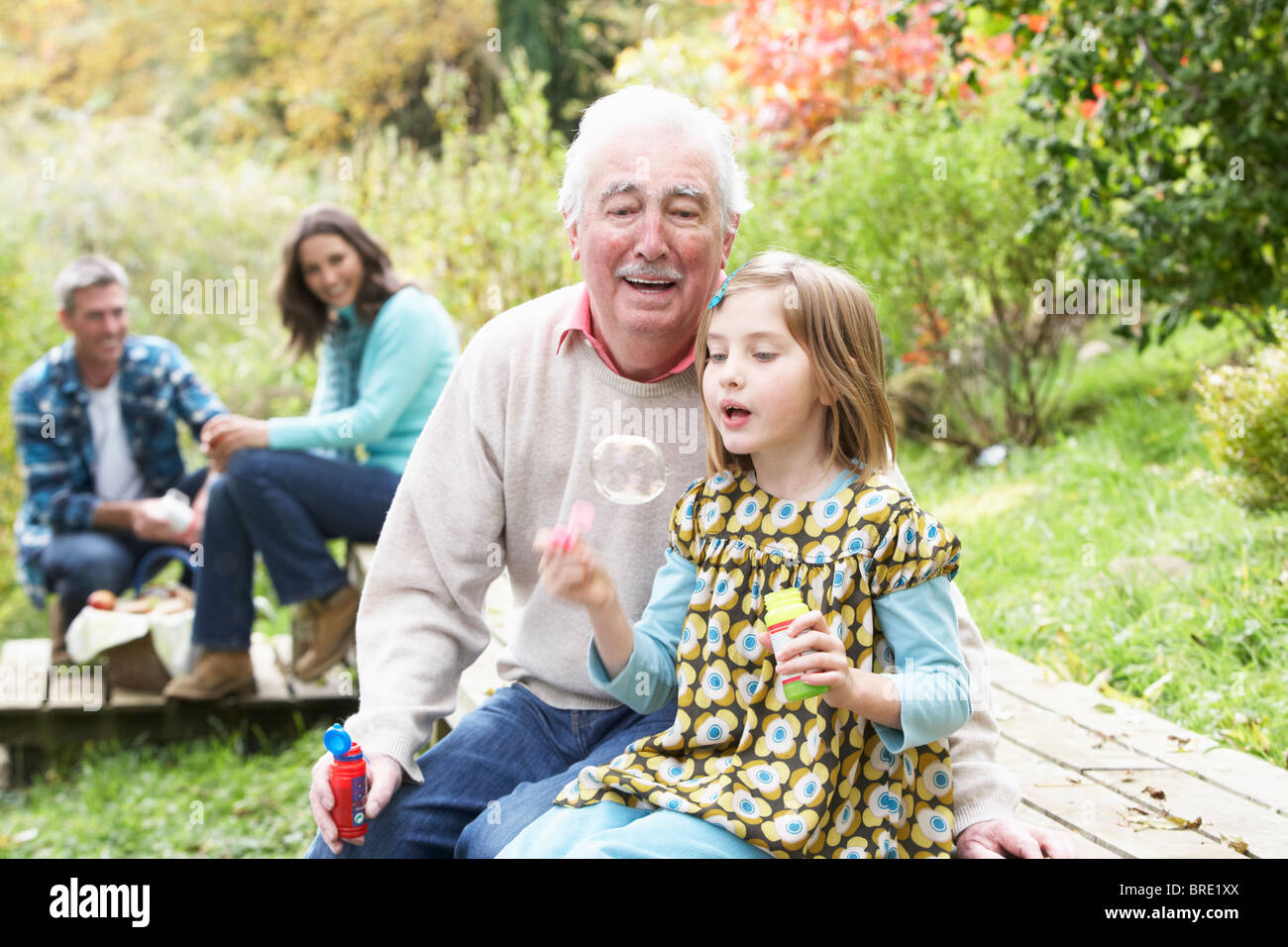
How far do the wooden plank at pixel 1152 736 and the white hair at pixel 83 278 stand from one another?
3.92 metres

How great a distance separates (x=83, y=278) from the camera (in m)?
5.36

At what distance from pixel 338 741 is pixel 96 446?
3.87 meters

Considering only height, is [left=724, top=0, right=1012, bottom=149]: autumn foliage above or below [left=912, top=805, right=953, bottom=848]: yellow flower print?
above

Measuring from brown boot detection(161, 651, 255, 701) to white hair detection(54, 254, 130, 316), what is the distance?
1.65m

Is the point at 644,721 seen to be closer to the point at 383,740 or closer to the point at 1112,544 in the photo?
the point at 383,740

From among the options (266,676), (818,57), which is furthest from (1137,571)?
(818,57)

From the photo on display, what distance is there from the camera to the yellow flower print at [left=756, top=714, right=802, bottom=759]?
1.91 metres

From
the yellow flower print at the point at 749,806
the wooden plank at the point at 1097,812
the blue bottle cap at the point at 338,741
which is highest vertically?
the blue bottle cap at the point at 338,741

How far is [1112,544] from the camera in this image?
4688 mm

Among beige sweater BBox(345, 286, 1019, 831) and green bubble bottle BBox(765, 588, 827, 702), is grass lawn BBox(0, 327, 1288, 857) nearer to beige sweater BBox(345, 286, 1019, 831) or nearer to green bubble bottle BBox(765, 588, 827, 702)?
beige sweater BBox(345, 286, 1019, 831)

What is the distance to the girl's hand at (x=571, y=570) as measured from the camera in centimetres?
181
